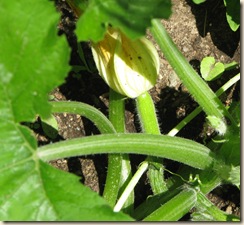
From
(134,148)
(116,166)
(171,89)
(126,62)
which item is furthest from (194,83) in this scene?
(171,89)

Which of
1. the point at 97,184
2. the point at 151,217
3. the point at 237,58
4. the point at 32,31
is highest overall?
the point at 32,31

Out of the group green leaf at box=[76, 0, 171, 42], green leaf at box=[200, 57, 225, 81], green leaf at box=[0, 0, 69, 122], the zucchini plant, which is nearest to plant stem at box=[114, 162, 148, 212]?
the zucchini plant

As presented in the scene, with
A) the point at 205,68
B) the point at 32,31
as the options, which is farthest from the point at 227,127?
the point at 32,31

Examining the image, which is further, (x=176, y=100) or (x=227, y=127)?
(x=176, y=100)

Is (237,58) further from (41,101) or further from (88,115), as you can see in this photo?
(41,101)

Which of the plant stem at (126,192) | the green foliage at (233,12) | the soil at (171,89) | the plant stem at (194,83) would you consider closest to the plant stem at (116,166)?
the plant stem at (126,192)

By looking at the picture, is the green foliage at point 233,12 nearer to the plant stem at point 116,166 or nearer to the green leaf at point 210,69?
the green leaf at point 210,69
